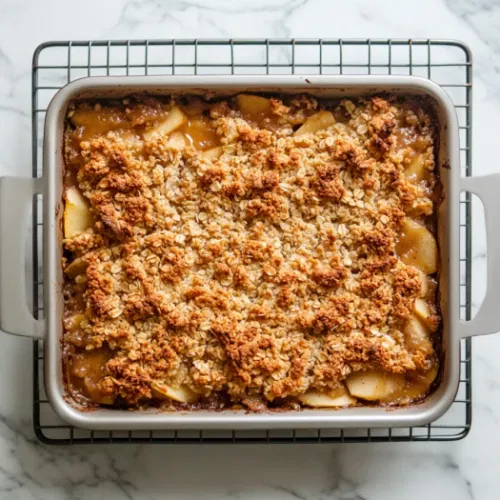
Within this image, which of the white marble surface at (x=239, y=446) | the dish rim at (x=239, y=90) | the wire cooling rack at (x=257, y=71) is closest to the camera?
the dish rim at (x=239, y=90)

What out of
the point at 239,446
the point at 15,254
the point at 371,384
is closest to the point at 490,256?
the point at 371,384

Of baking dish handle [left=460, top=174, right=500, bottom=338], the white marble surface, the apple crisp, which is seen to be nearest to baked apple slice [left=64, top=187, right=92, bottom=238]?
the apple crisp

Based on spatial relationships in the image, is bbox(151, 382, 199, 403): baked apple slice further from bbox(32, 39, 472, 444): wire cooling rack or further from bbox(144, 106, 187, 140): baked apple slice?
bbox(144, 106, 187, 140): baked apple slice

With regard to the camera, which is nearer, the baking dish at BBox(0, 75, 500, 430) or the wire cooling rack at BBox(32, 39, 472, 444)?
the baking dish at BBox(0, 75, 500, 430)

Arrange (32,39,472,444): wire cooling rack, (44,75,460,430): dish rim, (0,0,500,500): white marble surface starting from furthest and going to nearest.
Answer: (0,0,500,500): white marble surface, (32,39,472,444): wire cooling rack, (44,75,460,430): dish rim

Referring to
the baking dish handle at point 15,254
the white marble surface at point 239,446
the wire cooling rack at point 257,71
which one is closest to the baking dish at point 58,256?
the baking dish handle at point 15,254

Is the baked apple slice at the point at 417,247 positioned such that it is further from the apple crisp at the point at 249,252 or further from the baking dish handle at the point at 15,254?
the baking dish handle at the point at 15,254

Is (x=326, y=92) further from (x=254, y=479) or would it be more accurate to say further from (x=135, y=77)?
(x=254, y=479)

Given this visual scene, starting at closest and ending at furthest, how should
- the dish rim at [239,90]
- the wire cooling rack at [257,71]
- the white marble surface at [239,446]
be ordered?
1. the dish rim at [239,90]
2. the wire cooling rack at [257,71]
3. the white marble surface at [239,446]
